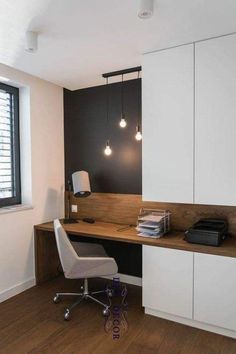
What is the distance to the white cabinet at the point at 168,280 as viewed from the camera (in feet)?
7.32

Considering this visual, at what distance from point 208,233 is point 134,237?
2.23 ft

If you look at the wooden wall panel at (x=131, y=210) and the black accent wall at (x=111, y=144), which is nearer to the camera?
the wooden wall panel at (x=131, y=210)

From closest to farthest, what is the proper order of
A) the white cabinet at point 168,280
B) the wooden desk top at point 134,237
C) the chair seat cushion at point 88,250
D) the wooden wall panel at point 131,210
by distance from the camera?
the wooden desk top at point 134,237
the white cabinet at point 168,280
the wooden wall panel at point 131,210
the chair seat cushion at point 88,250

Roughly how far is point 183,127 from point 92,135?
54.0 inches

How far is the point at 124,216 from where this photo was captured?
3.05m

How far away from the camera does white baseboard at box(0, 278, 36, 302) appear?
2723mm

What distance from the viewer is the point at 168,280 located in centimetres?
232

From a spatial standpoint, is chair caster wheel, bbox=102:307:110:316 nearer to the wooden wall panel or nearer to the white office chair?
the white office chair

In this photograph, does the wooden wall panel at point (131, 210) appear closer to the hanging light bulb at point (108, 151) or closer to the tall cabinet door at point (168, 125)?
the tall cabinet door at point (168, 125)

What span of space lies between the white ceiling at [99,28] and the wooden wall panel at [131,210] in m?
1.50

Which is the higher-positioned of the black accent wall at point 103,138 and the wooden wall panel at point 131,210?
the black accent wall at point 103,138

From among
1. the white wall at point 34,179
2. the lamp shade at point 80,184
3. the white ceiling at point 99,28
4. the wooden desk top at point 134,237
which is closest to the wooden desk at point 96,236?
the wooden desk top at point 134,237

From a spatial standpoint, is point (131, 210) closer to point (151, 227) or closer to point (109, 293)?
point (151, 227)

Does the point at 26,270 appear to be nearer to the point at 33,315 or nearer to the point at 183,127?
the point at 33,315
